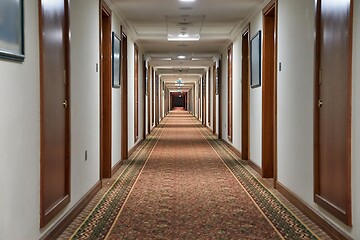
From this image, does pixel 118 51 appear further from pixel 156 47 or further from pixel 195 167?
pixel 156 47

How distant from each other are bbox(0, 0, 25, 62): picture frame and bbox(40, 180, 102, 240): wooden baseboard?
1.56m

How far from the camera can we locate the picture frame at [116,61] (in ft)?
27.4

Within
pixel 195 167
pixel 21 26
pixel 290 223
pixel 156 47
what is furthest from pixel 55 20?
pixel 156 47

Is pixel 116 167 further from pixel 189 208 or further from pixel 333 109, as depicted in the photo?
pixel 333 109

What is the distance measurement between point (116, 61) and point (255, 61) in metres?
2.42

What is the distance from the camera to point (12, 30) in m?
3.23

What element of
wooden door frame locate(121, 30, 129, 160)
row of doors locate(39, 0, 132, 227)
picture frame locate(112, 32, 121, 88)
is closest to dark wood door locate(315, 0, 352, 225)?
row of doors locate(39, 0, 132, 227)

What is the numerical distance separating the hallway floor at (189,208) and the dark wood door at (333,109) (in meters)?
0.48

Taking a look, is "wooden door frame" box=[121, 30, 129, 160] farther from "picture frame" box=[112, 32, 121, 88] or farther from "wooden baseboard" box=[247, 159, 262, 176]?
"wooden baseboard" box=[247, 159, 262, 176]

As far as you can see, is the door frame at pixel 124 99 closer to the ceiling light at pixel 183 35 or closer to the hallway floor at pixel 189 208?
the hallway floor at pixel 189 208

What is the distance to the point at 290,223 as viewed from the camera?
4.98 meters

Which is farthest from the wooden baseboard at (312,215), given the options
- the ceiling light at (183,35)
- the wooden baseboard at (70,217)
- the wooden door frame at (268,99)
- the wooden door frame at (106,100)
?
the ceiling light at (183,35)

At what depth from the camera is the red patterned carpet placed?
4633 mm

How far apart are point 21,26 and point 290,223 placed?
315 cm
